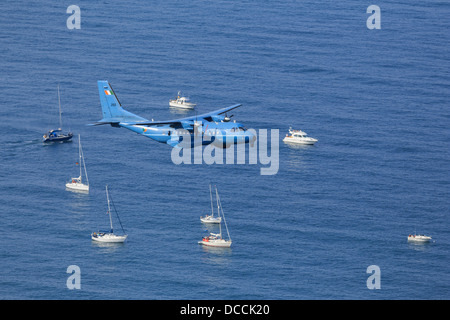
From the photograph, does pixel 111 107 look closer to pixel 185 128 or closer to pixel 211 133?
pixel 185 128

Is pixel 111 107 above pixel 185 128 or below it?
above

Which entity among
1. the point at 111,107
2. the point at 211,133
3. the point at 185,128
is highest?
the point at 111,107

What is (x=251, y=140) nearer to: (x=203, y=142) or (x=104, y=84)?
(x=203, y=142)

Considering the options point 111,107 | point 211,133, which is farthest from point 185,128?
point 111,107

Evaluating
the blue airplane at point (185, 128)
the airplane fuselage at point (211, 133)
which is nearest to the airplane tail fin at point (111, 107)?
the blue airplane at point (185, 128)

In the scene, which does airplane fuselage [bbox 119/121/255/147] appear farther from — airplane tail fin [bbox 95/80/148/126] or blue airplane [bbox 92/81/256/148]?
airplane tail fin [bbox 95/80/148/126]

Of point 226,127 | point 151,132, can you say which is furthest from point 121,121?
point 226,127

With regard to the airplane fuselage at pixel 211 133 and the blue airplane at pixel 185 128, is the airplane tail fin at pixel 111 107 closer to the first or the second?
the blue airplane at pixel 185 128

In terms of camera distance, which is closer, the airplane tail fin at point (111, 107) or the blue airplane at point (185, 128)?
the blue airplane at point (185, 128)

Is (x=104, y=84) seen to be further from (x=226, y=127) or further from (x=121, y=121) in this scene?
(x=226, y=127)

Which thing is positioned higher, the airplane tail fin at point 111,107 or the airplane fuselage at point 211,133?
the airplane tail fin at point 111,107
